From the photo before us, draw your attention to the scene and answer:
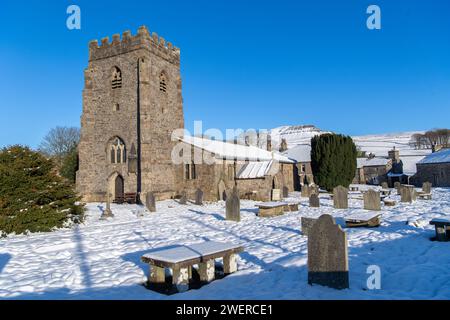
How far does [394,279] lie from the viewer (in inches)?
209

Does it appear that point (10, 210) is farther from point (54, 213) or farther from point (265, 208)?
point (265, 208)

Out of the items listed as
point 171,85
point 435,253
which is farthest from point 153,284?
point 171,85

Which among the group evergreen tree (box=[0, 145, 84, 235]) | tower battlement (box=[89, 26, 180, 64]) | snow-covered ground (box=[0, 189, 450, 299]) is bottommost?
snow-covered ground (box=[0, 189, 450, 299])

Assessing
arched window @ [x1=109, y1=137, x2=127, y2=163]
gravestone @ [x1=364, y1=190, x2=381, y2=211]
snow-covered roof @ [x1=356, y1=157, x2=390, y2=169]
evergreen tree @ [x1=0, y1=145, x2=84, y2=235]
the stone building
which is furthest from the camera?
snow-covered roof @ [x1=356, y1=157, x2=390, y2=169]

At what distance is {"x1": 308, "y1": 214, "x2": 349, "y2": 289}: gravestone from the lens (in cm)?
494

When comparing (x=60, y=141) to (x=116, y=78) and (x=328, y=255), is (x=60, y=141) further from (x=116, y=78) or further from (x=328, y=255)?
(x=328, y=255)

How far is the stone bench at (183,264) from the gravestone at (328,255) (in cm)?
167

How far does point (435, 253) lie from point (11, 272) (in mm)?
9109

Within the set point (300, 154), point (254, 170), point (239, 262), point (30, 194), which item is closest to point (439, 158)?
point (300, 154)

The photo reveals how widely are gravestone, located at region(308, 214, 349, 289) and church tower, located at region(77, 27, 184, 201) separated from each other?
18562 mm

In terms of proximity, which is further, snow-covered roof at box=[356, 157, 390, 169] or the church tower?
snow-covered roof at box=[356, 157, 390, 169]

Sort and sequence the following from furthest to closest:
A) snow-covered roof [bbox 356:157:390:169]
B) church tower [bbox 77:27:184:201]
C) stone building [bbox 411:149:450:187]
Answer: snow-covered roof [bbox 356:157:390:169], stone building [bbox 411:149:450:187], church tower [bbox 77:27:184:201]

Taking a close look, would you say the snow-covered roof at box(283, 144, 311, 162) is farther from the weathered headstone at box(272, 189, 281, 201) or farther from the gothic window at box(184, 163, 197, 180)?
the weathered headstone at box(272, 189, 281, 201)

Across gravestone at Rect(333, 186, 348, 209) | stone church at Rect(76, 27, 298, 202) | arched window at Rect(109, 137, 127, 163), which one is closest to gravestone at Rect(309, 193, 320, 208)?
gravestone at Rect(333, 186, 348, 209)
